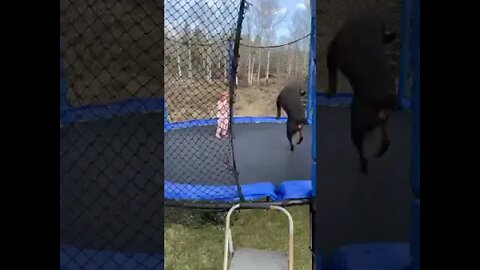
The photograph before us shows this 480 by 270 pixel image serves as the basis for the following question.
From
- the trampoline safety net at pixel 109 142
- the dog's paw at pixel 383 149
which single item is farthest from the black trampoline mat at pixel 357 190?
the trampoline safety net at pixel 109 142

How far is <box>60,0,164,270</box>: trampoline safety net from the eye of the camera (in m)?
1.25

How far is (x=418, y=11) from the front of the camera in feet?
3.59

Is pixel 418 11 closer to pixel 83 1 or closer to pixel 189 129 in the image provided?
pixel 83 1

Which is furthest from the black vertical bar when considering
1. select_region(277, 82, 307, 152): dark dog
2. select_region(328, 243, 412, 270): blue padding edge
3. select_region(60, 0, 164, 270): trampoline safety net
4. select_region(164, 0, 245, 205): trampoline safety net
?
select_region(328, 243, 412, 270): blue padding edge

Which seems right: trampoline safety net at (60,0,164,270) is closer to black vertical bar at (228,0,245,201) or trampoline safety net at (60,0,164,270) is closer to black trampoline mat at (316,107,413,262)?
black trampoline mat at (316,107,413,262)

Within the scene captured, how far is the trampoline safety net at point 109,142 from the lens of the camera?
1.25 metres

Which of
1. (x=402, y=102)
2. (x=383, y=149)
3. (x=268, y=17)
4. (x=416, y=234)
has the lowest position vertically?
(x=416, y=234)

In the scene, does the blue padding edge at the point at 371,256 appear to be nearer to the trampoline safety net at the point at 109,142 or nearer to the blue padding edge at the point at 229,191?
the trampoline safety net at the point at 109,142

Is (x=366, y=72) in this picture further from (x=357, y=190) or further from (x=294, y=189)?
(x=294, y=189)

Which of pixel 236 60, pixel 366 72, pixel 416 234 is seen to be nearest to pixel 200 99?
pixel 236 60

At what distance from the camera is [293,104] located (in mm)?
2719

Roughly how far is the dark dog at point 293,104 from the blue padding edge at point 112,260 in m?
1.49

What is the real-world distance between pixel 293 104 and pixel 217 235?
2.54ft
